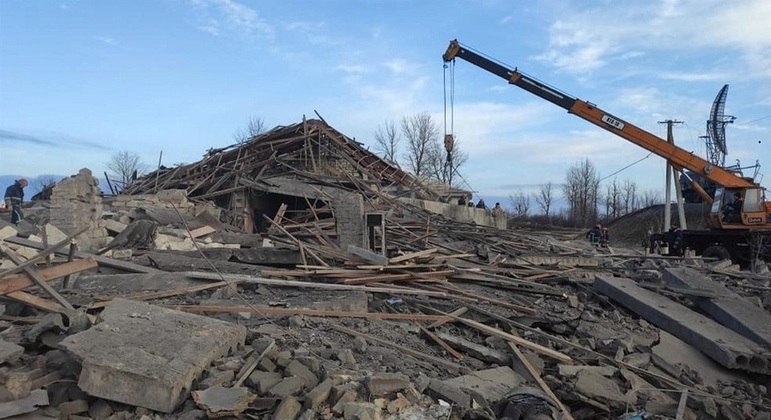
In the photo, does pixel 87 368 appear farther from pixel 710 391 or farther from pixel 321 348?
pixel 710 391

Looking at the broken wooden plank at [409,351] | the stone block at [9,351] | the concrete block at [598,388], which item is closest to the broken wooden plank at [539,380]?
the concrete block at [598,388]

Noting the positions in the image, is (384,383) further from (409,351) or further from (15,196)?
(15,196)

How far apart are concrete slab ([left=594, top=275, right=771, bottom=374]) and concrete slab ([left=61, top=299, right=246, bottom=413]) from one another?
5271 mm

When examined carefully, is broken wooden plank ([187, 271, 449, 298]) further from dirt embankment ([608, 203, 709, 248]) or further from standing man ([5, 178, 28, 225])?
dirt embankment ([608, 203, 709, 248])

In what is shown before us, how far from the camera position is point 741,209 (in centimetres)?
1580

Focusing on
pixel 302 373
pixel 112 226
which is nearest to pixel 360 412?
pixel 302 373

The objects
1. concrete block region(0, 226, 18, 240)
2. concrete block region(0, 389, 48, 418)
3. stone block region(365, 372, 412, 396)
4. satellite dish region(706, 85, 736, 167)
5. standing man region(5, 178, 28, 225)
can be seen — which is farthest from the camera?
satellite dish region(706, 85, 736, 167)

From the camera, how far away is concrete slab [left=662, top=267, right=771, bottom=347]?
6.66m

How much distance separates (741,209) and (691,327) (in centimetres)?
1119

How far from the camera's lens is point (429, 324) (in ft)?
21.3

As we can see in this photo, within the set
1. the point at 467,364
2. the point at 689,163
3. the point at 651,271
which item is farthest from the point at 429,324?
the point at 689,163

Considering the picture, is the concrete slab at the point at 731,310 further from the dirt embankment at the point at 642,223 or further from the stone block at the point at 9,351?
the dirt embankment at the point at 642,223

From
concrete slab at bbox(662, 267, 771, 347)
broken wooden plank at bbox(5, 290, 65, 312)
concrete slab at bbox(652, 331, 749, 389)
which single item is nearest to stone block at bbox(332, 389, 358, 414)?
broken wooden plank at bbox(5, 290, 65, 312)

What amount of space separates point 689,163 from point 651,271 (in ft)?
27.6
